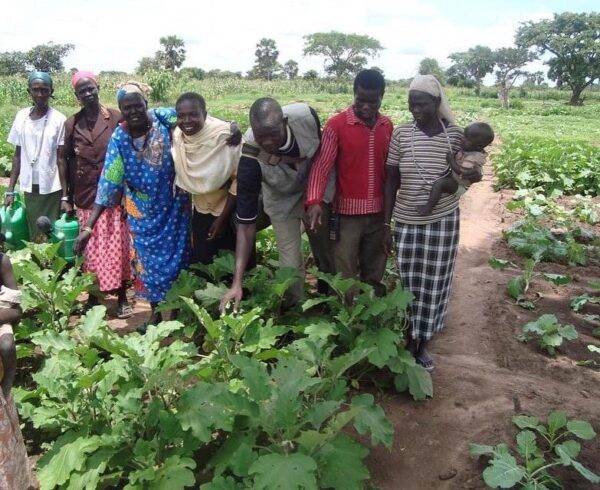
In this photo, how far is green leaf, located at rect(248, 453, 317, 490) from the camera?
5.97 ft

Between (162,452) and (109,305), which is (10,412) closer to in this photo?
(162,452)

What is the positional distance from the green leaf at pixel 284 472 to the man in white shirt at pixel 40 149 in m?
3.47

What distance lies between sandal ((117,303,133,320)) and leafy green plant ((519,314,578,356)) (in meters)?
3.13

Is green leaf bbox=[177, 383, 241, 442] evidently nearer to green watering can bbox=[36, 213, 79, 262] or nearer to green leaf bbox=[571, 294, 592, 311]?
green watering can bbox=[36, 213, 79, 262]

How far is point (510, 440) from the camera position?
9.14ft

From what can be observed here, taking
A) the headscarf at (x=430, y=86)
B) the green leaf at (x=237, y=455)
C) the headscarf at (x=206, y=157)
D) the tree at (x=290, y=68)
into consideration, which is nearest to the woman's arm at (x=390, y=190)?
the headscarf at (x=430, y=86)

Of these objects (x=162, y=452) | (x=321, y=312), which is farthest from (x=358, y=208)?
(x=162, y=452)

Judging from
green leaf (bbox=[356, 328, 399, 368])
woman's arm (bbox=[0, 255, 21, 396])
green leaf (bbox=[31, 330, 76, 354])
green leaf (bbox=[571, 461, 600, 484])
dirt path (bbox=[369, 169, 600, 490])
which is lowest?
dirt path (bbox=[369, 169, 600, 490])

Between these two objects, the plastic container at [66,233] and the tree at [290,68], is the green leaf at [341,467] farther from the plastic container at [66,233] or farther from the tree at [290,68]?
the tree at [290,68]

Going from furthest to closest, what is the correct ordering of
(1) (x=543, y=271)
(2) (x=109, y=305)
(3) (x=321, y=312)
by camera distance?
(1) (x=543, y=271) < (2) (x=109, y=305) < (3) (x=321, y=312)

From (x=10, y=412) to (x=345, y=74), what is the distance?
71506 mm

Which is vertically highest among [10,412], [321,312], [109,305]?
[10,412]

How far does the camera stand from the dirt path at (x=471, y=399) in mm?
2646

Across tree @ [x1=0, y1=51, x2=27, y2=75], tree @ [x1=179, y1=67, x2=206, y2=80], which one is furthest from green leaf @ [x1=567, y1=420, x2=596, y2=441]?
tree @ [x1=0, y1=51, x2=27, y2=75]
